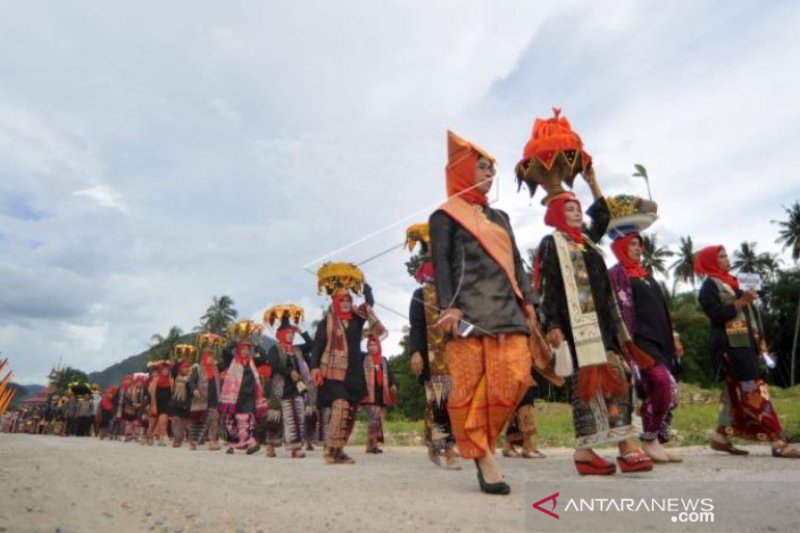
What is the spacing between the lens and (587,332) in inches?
174

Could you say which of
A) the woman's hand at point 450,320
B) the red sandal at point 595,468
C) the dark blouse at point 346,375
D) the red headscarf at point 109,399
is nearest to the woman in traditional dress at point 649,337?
the red sandal at point 595,468

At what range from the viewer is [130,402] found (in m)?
→ 19.7

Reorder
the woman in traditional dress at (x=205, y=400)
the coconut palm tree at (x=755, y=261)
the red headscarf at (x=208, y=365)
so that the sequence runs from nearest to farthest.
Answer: the woman in traditional dress at (x=205, y=400) → the red headscarf at (x=208, y=365) → the coconut palm tree at (x=755, y=261)

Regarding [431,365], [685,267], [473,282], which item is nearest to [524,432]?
[431,365]

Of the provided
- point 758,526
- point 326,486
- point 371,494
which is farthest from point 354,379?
point 758,526

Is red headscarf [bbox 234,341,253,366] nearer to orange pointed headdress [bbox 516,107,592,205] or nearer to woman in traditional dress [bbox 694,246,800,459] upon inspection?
orange pointed headdress [bbox 516,107,592,205]

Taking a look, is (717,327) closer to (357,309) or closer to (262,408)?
(357,309)

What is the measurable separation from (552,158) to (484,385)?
2.01 m

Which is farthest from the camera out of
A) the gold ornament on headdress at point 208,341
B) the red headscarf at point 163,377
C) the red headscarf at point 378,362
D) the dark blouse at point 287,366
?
the red headscarf at point 163,377

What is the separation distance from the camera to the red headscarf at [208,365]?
42.0 feet

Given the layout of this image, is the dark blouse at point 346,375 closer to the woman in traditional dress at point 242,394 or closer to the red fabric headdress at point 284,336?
the red fabric headdress at point 284,336

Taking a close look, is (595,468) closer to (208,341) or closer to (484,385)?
(484,385)

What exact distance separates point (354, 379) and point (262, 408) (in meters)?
3.82

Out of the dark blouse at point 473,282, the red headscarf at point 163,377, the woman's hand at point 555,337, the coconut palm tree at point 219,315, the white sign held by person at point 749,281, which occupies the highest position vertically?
the coconut palm tree at point 219,315
